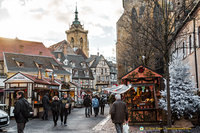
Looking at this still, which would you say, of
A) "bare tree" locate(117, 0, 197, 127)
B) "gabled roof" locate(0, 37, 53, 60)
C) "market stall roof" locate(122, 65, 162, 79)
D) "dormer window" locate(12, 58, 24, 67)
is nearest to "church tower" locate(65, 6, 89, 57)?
"gabled roof" locate(0, 37, 53, 60)

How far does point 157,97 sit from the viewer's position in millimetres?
14914

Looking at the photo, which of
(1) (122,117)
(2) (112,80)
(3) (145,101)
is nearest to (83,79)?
(2) (112,80)

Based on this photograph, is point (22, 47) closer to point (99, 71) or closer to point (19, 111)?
point (99, 71)

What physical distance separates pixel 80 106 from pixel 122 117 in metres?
26.5

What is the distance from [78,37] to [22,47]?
68600 millimetres

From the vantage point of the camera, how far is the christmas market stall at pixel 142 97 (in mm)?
14698

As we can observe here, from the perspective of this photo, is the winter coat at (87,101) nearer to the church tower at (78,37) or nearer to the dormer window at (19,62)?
the dormer window at (19,62)

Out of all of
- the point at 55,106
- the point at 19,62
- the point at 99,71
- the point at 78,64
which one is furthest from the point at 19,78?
the point at 99,71

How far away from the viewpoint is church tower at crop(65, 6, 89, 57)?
115619 mm

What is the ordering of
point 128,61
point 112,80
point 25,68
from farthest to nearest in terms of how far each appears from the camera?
point 112,80, point 25,68, point 128,61

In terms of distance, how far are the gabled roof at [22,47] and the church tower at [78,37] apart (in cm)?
6440

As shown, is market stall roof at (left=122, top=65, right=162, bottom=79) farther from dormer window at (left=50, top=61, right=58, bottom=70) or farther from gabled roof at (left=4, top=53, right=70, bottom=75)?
dormer window at (left=50, top=61, right=58, bottom=70)

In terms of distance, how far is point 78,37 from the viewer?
379 feet

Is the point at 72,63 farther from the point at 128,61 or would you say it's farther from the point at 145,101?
the point at 145,101
